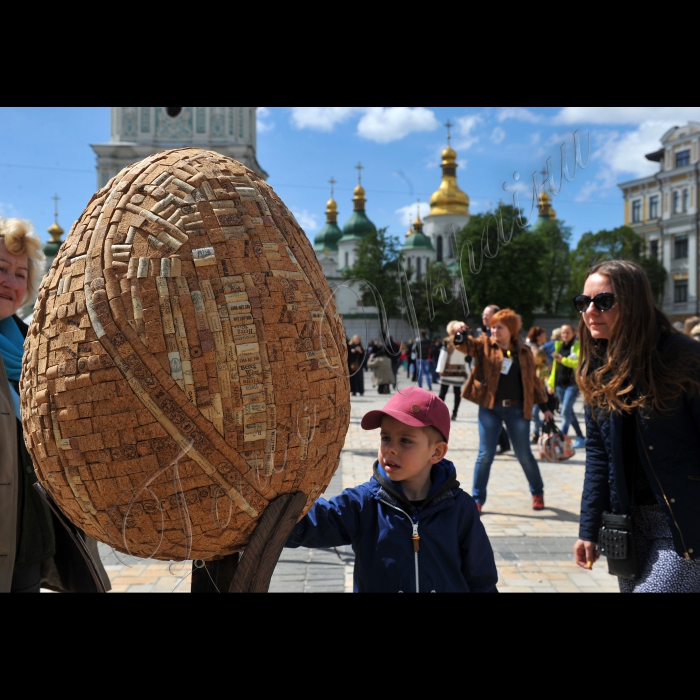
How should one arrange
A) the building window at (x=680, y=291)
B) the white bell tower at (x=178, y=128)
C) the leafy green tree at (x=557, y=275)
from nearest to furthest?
the white bell tower at (x=178, y=128) < the leafy green tree at (x=557, y=275) < the building window at (x=680, y=291)

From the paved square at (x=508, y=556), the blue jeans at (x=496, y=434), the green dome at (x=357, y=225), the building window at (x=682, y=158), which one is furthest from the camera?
the green dome at (x=357, y=225)

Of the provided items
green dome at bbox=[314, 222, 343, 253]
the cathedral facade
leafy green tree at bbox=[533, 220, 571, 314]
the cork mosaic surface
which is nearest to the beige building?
leafy green tree at bbox=[533, 220, 571, 314]

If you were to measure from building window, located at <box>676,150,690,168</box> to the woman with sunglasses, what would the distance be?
3873 centimetres

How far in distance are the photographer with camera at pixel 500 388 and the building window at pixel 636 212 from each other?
4130 cm

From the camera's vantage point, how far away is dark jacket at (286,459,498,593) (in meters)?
1.98

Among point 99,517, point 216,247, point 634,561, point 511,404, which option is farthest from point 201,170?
point 511,404

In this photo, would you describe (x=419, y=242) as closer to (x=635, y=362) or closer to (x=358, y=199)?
(x=358, y=199)

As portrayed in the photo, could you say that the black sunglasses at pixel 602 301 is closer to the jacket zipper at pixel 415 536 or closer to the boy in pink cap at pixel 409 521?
the boy in pink cap at pixel 409 521

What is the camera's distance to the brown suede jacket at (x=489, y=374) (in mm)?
5922

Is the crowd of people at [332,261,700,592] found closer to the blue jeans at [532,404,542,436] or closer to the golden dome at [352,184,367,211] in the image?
the blue jeans at [532,404,542,436]

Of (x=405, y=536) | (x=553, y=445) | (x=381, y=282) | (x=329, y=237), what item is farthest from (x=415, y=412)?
(x=329, y=237)

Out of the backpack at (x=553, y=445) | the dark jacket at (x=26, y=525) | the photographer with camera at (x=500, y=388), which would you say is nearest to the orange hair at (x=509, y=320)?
the photographer with camera at (x=500, y=388)
